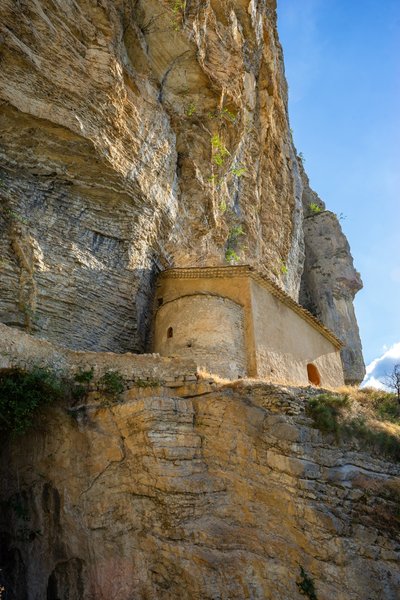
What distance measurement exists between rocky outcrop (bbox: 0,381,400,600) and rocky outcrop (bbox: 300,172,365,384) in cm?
2210

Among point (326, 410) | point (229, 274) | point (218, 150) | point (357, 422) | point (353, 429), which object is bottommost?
point (353, 429)

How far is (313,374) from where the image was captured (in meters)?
20.2

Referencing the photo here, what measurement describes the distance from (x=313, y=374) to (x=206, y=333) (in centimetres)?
609

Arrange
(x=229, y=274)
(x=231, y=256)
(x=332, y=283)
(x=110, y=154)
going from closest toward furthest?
(x=110, y=154) < (x=229, y=274) < (x=231, y=256) < (x=332, y=283)

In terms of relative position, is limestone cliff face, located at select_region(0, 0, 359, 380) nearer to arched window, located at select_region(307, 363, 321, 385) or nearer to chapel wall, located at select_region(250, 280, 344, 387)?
chapel wall, located at select_region(250, 280, 344, 387)

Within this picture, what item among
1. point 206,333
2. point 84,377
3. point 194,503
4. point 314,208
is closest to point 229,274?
point 206,333

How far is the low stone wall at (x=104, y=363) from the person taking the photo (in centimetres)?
1173

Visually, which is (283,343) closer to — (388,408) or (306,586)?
(388,408)

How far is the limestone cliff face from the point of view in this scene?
48.2 feet

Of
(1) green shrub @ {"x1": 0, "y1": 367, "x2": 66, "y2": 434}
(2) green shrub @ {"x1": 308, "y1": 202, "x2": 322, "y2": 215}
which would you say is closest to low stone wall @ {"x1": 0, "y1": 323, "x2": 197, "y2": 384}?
(1) green shrub @ {"x1": 0, "y1": 367, "x2": 66, "y2": 434}

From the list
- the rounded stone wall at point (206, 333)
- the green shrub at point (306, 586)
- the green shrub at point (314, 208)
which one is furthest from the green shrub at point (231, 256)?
the green shrub at point (314, 208)

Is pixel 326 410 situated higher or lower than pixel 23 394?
lower

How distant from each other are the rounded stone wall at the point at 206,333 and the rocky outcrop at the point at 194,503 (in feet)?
13.8

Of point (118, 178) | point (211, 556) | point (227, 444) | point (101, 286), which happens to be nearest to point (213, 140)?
point (118, 178)
